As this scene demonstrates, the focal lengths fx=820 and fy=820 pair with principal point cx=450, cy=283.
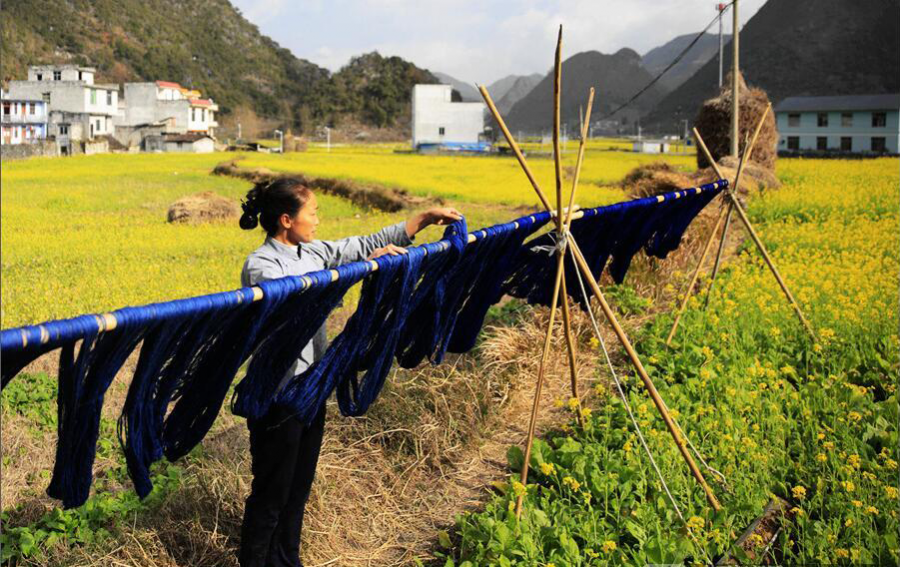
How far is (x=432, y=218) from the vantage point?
11.1 feet

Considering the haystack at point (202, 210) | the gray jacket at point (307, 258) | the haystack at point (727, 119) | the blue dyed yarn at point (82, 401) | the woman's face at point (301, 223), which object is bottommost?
the blue dyed yarn at point (82, 401)

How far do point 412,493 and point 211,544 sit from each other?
1.09 metres

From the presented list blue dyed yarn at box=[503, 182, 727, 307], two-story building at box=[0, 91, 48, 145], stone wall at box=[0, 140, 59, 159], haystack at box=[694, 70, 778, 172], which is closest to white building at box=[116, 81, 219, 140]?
two-story building at box=[0, 91, 48, 145]

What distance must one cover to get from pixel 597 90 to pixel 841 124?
6594 centimetres

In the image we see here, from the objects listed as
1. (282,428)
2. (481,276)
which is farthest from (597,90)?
(282,428)

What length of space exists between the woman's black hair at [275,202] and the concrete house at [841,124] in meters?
37.6

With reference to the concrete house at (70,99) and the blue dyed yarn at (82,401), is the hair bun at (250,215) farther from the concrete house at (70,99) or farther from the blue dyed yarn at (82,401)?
the concrete house at (70,99)

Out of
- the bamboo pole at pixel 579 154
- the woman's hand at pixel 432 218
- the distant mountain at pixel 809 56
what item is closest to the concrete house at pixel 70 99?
the distant mountain at pixel 809 56

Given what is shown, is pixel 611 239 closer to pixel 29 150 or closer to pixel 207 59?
pixel 29 150

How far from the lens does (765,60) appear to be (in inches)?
2852

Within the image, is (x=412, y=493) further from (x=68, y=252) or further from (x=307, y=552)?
(x=68, y=252)

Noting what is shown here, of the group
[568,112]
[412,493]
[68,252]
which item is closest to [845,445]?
[412,493]

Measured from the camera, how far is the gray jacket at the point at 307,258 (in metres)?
2.98

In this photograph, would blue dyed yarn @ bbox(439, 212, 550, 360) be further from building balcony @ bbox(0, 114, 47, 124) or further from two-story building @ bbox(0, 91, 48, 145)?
building balcony @ bbox(0, 114, 47, 124)
